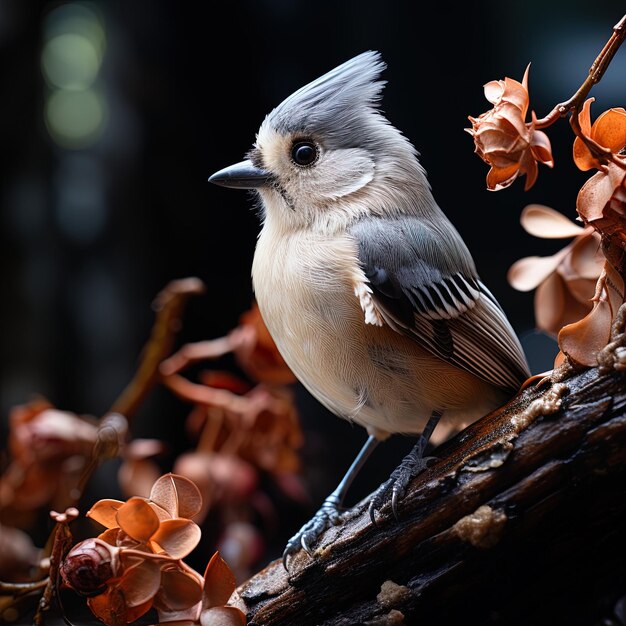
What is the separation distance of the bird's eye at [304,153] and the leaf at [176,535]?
47 cm

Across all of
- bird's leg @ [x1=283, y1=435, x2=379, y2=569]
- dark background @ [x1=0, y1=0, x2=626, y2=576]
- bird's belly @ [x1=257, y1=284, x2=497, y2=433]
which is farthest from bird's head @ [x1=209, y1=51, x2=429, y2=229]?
dark background @ [x1=0, y1=0, x2=626, y2=576]

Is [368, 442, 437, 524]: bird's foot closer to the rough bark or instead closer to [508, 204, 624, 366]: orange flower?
the rough bark

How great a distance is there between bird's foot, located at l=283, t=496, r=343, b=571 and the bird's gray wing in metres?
0.25

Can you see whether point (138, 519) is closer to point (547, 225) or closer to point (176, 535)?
point (176, 535)

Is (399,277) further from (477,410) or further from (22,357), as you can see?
(22,357)

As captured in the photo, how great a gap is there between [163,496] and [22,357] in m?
1.23

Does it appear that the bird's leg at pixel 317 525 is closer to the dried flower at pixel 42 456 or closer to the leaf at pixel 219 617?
the leaf at pixel 219 617

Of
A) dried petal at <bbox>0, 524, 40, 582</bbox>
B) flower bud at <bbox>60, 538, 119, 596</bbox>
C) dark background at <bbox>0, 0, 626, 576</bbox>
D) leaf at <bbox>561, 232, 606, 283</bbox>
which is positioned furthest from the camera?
dark background at <bbox>0, 0, 626, 576</bbox>

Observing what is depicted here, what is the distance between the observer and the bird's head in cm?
88

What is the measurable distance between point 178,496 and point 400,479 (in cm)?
25

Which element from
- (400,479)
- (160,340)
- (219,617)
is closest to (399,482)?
(400,479)

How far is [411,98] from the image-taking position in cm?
132

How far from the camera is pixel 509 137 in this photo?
25.3 inches

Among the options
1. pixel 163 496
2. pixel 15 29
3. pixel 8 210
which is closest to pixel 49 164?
pixel 8 210
